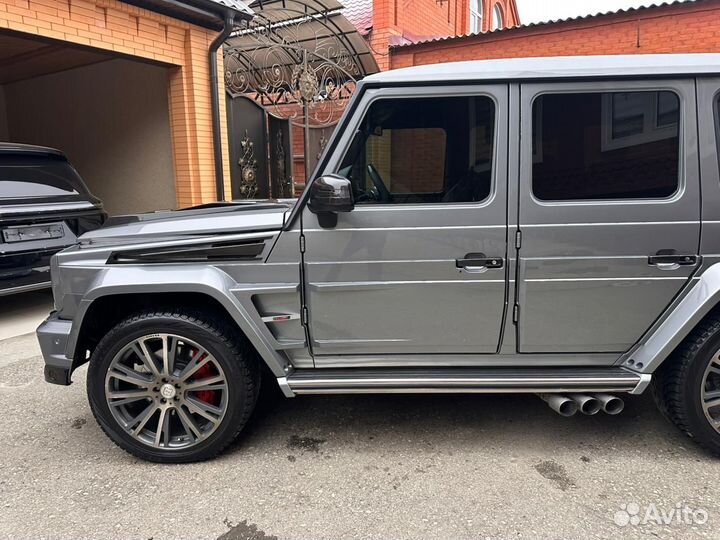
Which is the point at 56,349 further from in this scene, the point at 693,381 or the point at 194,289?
the point at 693,381

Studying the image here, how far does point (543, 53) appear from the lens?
10430mm

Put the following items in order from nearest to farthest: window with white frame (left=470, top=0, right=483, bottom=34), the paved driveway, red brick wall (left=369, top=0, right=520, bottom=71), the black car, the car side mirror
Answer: the paved driveway → the car side mirror → the black car → red brick wall (left=369, top=0, right=520, bottom=71) → window with white frame (left=470, top=0, right=483, bottom=34)

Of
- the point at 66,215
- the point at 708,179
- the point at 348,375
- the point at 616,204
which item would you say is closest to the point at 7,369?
the point at 66,215

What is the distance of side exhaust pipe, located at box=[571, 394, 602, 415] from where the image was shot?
9.14ft

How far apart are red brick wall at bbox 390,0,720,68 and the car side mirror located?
30.3 ft

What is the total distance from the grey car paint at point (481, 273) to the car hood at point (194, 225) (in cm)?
2

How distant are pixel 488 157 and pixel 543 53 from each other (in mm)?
9042

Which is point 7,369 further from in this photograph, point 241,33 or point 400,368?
point 241,33

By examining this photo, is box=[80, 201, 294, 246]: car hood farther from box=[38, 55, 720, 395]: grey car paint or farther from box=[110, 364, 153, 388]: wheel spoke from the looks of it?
box=[110, 364, 153, 388]: wheel spoke

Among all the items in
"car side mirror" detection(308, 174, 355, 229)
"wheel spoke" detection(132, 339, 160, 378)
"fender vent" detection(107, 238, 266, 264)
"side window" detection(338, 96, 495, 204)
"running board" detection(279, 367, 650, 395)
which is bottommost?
"running board" detection(279, 367, 650, 395)

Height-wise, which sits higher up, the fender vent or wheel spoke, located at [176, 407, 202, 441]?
the fender vent

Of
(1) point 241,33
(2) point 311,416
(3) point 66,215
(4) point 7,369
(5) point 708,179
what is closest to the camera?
(5) point 708,179

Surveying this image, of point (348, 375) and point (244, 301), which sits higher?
point (244, 301)

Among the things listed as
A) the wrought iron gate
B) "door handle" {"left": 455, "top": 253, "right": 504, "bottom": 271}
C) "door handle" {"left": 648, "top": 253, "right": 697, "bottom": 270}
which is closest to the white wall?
the wrought iron gate
